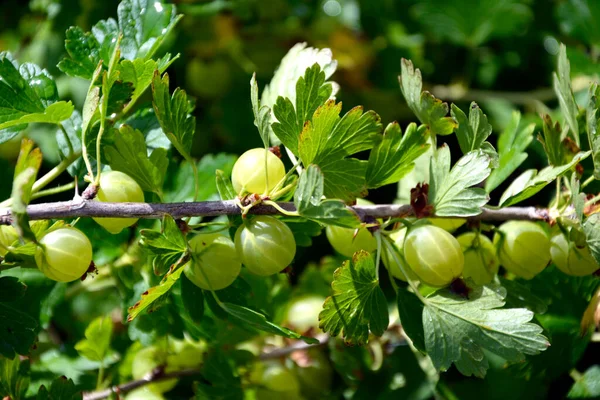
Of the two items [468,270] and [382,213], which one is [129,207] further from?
[468,270]

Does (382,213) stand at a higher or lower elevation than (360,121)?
lower

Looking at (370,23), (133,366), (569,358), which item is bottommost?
(133,366)

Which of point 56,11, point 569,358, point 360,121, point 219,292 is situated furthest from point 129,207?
point 56,11

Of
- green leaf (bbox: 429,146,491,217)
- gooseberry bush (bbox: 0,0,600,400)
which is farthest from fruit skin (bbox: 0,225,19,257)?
green leaf (bbox: 429,146,491,217)

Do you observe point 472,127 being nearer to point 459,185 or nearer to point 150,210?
point 459,185

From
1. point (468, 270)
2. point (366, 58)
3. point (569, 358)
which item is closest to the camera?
point (468, 270)

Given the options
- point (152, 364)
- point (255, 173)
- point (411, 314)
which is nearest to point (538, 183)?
point (411, 314)

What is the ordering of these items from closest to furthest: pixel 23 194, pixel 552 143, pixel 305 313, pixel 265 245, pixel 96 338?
pixel 23 194, pixel 265 245, pixel 552 143, pixel 96 338, pixel 305 313
